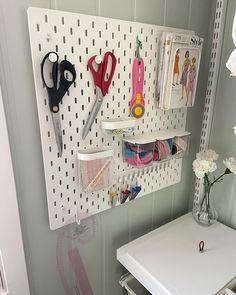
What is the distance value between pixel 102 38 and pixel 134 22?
0.13 metres

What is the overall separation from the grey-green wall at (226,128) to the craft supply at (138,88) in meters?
0.37

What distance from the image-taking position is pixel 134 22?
75 centimetres

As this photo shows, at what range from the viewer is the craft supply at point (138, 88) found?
790 mm

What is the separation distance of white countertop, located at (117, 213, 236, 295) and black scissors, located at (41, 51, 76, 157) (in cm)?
52

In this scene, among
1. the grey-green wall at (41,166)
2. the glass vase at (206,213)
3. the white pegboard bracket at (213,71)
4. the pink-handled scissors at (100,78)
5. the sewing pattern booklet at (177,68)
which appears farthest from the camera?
the glass vase at (206,213)

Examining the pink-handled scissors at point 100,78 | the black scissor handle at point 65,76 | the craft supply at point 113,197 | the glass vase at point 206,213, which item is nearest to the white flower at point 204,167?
the glass vase at point 206,213

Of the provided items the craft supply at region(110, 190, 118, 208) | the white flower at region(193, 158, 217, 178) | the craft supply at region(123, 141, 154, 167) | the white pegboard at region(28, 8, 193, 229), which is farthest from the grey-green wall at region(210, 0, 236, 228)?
the craft supply at region(110, 190, 118, 208)

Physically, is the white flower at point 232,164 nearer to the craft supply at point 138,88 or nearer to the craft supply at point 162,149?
the craft supply at point 162,149

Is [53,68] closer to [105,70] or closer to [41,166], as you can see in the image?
[105,70]

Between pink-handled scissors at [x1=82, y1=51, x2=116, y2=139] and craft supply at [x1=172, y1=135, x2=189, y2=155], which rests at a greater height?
pink-handled scissors at [x1=82, y1=51, x2=116, y2=139]

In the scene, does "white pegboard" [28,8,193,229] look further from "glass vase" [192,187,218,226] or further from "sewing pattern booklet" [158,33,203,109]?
"glass vase" [192,187,218,226]

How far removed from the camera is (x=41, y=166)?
2.33ft

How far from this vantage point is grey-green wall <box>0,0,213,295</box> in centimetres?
60

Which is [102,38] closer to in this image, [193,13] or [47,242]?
[193,13]
